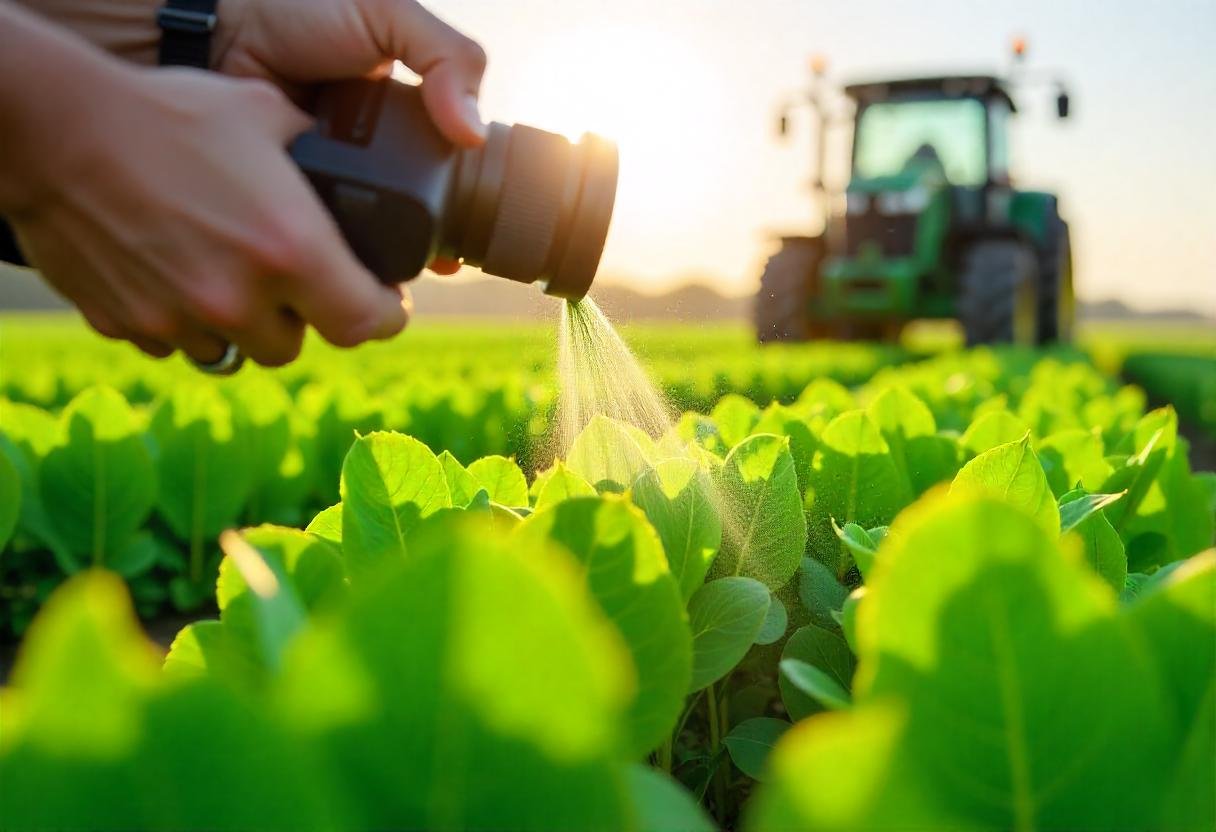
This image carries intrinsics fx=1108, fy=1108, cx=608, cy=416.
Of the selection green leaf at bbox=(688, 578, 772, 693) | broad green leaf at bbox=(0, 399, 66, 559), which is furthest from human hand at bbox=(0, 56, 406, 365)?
broad green leaf at bbox=(0, 399, 66, 559)

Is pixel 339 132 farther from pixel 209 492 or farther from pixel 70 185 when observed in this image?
pixel 209 492

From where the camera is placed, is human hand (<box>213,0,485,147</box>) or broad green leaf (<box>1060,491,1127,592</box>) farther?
human hand (<box>213,0,485,147</box>)

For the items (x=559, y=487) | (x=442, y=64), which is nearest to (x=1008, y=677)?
(x=559, y=487)

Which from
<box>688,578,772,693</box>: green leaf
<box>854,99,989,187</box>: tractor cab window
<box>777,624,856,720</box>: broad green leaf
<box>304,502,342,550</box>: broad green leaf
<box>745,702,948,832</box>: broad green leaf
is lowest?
<box>777,624,856,720</box>: broad green leaf

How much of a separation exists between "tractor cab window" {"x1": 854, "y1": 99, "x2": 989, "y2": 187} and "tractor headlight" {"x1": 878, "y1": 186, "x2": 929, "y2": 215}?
Answer: 44cm

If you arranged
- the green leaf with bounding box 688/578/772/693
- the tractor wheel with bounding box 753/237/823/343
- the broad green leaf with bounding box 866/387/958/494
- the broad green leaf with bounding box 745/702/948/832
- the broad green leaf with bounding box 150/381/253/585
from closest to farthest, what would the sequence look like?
1. the broad green leaf with bounding box 745/702/948/832
2. the green leaf with bounding box 688/578/772/693
3. the broad green leaf with bounding box 866/387/958/494
4. the broad green leaf with bounding box 150/381/253/585
5. the tractor wheel with bounding box 753/237/823/343

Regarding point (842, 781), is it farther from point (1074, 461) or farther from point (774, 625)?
point (1074, 461)

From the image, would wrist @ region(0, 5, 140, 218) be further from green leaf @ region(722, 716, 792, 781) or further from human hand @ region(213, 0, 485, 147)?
green leaf @ region(722, 716, 792, 781)

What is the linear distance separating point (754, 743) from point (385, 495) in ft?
1.48

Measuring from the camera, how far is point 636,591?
29.8 inches

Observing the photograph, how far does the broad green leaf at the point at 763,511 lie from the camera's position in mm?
1156

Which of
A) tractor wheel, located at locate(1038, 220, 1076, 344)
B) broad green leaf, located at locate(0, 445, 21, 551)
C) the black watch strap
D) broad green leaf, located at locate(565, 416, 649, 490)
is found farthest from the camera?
tractor wheel, located at locate(1038, 220, 1076, 344)

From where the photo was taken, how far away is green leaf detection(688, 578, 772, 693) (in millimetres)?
907

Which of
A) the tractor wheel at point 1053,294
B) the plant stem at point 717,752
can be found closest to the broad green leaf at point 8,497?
the plant stem at point 717,752
